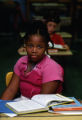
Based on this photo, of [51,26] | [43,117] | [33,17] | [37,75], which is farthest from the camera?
[33,17]

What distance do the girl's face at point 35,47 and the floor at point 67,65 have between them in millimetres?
2036

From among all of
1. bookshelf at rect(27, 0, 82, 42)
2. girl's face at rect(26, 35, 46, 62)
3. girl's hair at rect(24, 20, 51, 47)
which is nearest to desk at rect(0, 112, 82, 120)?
girl's face at rect(26, 35, 46, 62)

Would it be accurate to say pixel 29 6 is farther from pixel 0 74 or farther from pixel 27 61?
pixel 27 61

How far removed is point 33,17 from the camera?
8383 millimetres

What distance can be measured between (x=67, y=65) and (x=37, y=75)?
4079 millimetres

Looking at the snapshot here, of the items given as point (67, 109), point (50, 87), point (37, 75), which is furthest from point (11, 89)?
point (67, 109)

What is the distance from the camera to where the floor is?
426 cm

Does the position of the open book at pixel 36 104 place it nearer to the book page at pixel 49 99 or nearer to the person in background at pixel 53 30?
the book page at pixel 49 99

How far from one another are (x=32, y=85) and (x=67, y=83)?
263 centimetres

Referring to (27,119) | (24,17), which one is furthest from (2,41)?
(27,119)

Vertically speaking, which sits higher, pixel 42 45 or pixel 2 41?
pixel 42 45

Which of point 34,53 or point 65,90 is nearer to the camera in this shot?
point 34,53

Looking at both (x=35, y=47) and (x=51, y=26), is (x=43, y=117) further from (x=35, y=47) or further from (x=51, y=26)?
(x=51, y=26)

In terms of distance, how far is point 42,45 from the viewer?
1.97m
